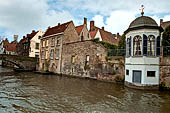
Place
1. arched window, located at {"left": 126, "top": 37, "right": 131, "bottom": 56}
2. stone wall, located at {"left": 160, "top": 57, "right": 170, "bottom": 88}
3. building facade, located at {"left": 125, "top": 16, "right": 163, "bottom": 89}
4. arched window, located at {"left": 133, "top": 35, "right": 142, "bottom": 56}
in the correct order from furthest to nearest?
arched window, located at {"left": 126, "top": 37, "right": 131, "bottom": 56}
arched window, located at {"left": 133, "top": 35, "right": 142, "bottom": 56}
building facade, located at {"left": 125, "top": 16, "right": 163, "bottom": 89}
stone wall, located at {"left": 160, "top": 57, "right": 170, "bottom": 88}

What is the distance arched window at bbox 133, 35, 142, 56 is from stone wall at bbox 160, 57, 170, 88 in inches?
83.2

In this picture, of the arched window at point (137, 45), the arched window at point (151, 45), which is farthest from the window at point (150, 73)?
the arched window at point (137, 45)

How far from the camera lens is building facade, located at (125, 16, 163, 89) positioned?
12500 millimetres

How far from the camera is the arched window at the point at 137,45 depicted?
1302 centimetres

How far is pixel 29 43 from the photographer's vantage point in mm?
39062

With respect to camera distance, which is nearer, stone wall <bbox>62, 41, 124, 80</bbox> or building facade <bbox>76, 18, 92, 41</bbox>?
stone wall <bbox>62, 41, 124, 80</bbox>

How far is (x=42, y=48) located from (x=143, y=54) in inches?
934

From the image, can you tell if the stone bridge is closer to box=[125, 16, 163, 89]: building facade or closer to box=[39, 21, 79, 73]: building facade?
box=[39, 21, 79, 73]: building facade

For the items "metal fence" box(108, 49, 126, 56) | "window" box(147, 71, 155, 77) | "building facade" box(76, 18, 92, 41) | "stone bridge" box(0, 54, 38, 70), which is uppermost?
"building facade" box(76, 18, 92, 41)

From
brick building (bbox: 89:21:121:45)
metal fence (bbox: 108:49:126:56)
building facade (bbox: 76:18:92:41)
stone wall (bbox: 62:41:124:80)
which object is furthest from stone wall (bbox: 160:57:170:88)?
brick building (bbox: 89:21:121:45)

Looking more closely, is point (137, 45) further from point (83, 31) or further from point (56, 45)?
point (83, 31)

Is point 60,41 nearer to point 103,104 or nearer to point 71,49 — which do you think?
point 71,49

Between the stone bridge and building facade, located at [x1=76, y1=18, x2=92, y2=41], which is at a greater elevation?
building facade, located at [x1=76, y1=18, x2=92, y2=41]

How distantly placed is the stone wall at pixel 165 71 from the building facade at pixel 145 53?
40cm
